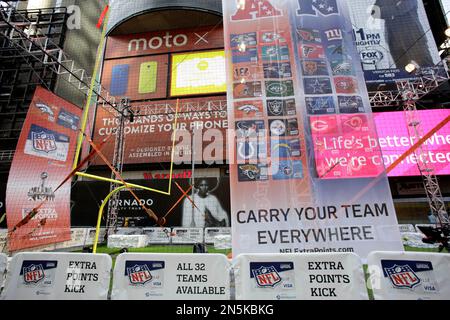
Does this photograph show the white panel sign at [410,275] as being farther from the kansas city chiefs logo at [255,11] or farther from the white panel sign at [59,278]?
the kansas city chiefs logo at [255,11]

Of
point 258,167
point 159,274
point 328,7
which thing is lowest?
point 159,274

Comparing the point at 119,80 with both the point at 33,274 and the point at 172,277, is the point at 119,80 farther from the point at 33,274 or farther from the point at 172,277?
the point at 172,277

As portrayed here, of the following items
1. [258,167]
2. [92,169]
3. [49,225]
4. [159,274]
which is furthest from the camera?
[92,169]

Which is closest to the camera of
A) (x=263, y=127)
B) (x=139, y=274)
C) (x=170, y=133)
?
(x=139, y=274)

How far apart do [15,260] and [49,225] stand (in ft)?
20.1

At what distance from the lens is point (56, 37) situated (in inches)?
742

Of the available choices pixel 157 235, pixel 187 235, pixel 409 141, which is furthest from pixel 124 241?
pixel 409 141

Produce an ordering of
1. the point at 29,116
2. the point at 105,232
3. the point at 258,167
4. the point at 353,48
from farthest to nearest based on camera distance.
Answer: the point at 105,232
the point at 29,116
the point at 353,48
the point at 258,167

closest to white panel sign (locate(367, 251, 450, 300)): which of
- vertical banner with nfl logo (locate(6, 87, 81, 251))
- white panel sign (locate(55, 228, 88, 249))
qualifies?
vertical banner with nfl logo (locate(6, 87, 81, 251))

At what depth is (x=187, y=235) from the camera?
1154 cm

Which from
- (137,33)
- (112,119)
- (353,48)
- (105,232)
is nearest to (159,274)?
(353,48)

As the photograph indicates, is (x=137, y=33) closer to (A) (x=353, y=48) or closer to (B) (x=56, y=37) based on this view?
(B) (x=56, y=37)

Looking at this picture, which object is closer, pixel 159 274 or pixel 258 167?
pixel 159 274

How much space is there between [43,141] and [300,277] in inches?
345
